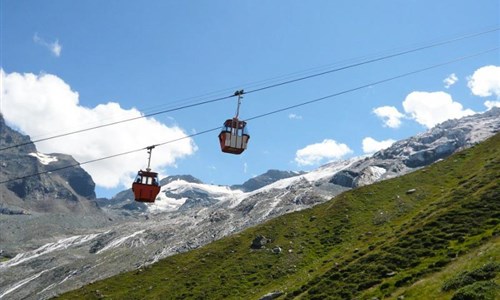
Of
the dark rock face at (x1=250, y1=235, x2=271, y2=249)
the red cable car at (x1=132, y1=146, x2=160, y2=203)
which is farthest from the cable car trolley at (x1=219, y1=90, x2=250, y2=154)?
the dark rock face at (x1=250, y1=235, x2=271, y2=249)

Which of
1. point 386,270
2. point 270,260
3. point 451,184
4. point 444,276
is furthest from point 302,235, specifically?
point 444,276

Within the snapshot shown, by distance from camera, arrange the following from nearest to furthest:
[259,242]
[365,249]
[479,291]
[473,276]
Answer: [479,291]
[473,276]
[365,249]
[259,242]

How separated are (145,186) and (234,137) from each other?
819cm

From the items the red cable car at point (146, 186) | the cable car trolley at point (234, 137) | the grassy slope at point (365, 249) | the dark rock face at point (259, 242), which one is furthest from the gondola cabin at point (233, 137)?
the dark rock face at point (259, 242)

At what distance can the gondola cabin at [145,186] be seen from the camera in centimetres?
3894

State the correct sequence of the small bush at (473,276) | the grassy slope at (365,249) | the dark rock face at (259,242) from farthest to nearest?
the dark rock face at (259,242)
the grassy slope at (365,249)
the small bush at (473,276)

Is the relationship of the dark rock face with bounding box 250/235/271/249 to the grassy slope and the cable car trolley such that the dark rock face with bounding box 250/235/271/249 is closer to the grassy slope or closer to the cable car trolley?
the grassy slope

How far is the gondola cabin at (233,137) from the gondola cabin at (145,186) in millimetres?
6792

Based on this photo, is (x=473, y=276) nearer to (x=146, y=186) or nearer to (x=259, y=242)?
(x=146, y=186)

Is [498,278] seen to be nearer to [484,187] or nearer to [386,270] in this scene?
[386,270]

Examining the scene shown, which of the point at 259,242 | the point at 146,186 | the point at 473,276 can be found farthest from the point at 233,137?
the point at 259,242

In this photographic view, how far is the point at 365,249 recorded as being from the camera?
232ft

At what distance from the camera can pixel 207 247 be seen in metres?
121

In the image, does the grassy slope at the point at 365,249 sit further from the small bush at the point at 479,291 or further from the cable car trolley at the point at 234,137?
the cable car trolley at the point at 234,137
